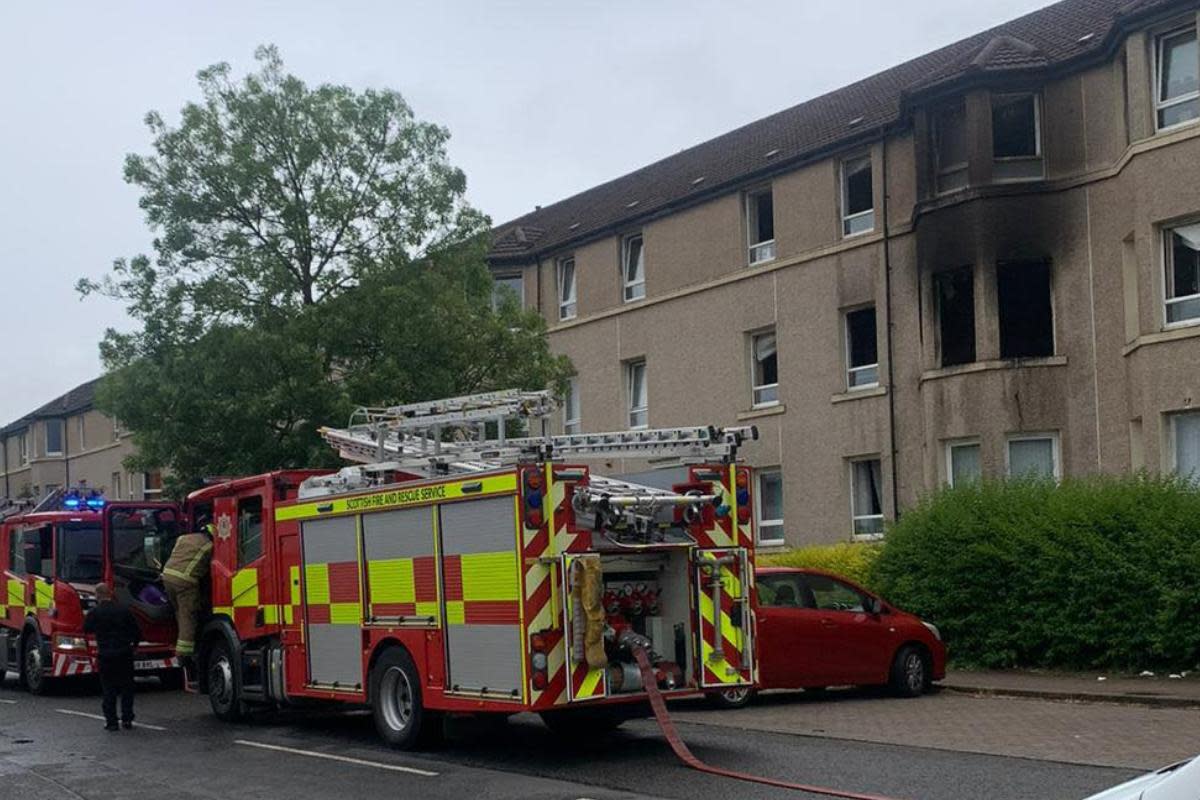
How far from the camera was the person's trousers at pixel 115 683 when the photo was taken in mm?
16359

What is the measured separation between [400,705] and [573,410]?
22558mm

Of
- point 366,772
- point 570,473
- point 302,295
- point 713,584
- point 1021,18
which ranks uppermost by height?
point 1021,18

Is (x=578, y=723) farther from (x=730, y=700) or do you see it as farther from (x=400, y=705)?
(x=730, y=700)

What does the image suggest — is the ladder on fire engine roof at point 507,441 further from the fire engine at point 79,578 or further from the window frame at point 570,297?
the window frame at point 570,297

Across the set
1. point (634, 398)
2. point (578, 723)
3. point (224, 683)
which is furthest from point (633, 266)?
point (578, 723)

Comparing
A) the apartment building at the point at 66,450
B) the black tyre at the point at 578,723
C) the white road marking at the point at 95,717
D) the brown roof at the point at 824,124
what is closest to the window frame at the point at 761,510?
the brown roof at the point at 824,124

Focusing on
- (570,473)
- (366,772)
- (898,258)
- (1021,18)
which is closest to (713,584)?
(570,473)

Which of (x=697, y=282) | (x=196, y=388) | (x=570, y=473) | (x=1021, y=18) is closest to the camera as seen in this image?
(x=570, y=473)

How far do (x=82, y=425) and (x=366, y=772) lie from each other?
54.6 meters

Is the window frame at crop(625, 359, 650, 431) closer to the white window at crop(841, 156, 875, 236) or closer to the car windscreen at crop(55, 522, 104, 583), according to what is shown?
the white window at crop(841, 156, 875, 236)

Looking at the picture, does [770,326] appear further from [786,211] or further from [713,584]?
[713,584]

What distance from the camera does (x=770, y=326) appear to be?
30.3 metres

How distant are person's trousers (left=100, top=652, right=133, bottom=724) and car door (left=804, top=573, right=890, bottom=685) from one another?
7.56 metres

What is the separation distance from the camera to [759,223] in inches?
1217
